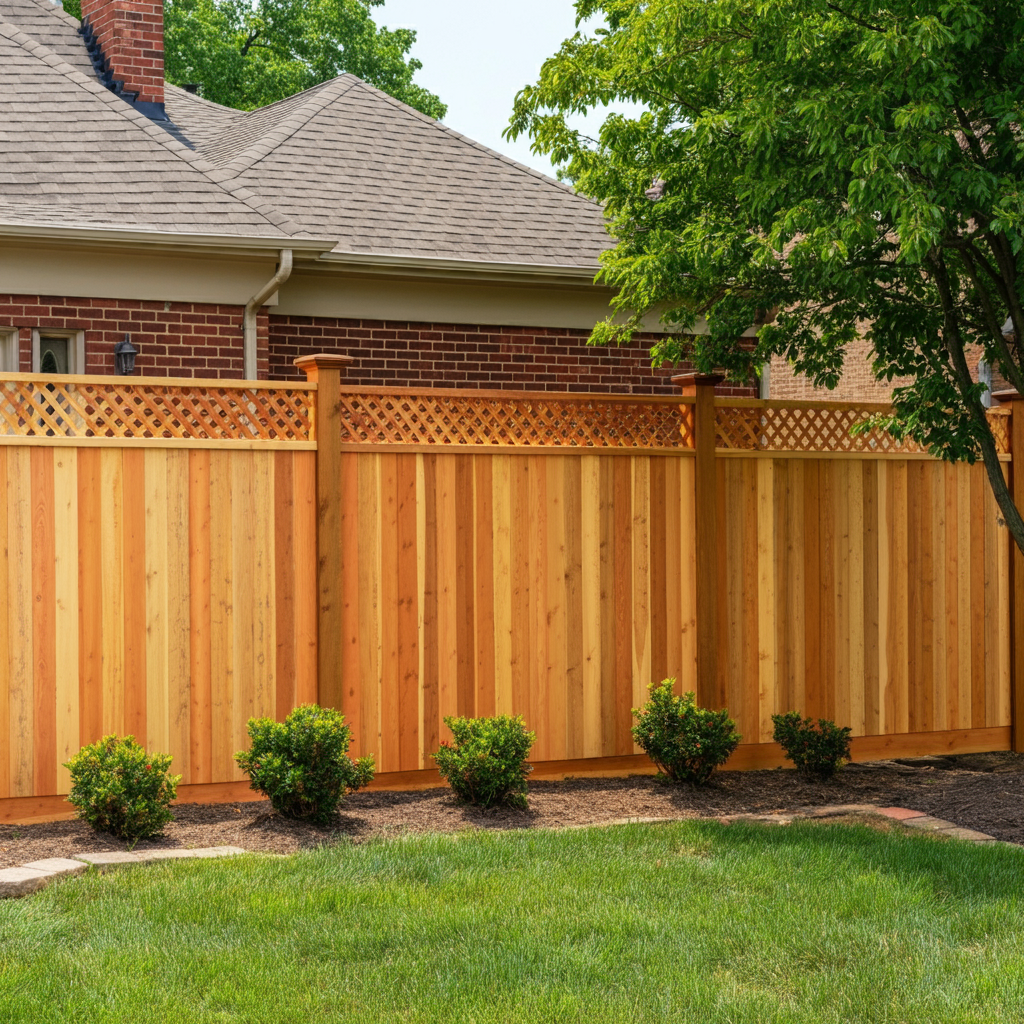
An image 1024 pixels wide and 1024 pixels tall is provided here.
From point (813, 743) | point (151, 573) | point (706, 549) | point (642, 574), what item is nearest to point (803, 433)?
point (706, 549)

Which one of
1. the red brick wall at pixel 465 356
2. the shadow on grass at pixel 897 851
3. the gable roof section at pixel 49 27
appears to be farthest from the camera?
the gable roof section at pixel 49 27

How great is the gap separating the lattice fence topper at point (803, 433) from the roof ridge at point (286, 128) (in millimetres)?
4322

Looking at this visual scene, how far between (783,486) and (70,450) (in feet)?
13.6

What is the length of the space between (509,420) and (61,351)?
134 inches

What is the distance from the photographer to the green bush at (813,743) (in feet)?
25.0

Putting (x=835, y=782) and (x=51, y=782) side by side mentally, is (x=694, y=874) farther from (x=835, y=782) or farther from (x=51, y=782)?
(x=51, y=782)

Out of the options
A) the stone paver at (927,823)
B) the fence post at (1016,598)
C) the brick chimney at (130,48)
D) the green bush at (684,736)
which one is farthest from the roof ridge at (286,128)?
the stone paver at (927,823)

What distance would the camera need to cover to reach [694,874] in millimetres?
5359

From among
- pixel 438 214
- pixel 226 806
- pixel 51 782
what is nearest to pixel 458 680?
pixel 226 806

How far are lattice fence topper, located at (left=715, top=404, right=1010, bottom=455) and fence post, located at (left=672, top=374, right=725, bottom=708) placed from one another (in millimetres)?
161

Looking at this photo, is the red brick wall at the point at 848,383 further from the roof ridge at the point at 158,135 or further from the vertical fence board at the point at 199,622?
the vertical fence board at the point at 199,622

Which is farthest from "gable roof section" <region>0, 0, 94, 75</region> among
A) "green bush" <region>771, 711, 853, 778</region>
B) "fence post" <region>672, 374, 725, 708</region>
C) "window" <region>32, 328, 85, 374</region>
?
"green bush" <region>771, 711, 853, 778</region>

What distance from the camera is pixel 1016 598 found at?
8750 millimetres

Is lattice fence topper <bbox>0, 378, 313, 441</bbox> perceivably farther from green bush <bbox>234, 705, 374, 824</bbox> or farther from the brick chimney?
the brick chimney
